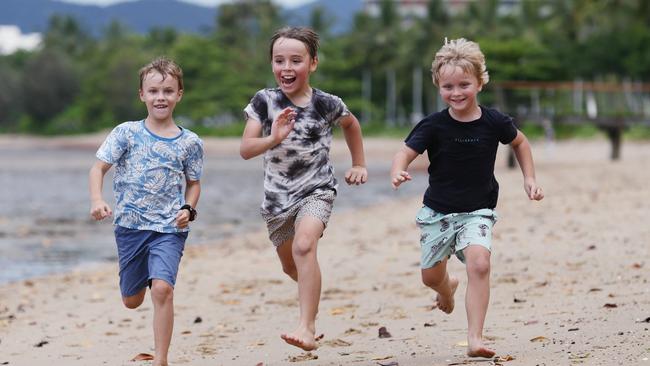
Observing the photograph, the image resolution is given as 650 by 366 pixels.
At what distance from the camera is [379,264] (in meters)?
10.5

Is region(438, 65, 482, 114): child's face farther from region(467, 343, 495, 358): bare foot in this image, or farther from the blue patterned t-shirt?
the blue patterned t-shirt

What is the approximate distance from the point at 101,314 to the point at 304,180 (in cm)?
343

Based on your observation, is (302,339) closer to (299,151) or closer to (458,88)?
(299,151)

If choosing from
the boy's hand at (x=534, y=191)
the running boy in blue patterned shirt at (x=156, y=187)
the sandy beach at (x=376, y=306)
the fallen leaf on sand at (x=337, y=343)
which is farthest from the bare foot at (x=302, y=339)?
the boy's hand at (x=534, y=191)

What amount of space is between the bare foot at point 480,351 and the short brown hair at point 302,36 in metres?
1.78

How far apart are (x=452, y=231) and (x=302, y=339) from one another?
0.93 m

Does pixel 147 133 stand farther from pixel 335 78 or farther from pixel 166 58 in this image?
pixel 335 78

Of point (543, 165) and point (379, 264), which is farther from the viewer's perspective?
point (543, 165)

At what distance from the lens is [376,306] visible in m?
7.98

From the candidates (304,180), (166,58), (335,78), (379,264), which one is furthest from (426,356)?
(335,78)

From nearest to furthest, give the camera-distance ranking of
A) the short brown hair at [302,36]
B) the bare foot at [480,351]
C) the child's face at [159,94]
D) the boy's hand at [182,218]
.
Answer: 1. the bare foot at [480,351]
2. the boy's hand at [182,218]
3. the child's face at [159,94]
4. the short brown hair at [302,36]

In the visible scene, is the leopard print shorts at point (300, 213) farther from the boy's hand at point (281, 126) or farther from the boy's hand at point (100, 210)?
the boy's hand at point (100, 210)

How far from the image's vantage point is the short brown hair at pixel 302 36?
5920 mm

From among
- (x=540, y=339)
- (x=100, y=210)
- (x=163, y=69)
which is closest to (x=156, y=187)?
(x=100, y=210)
